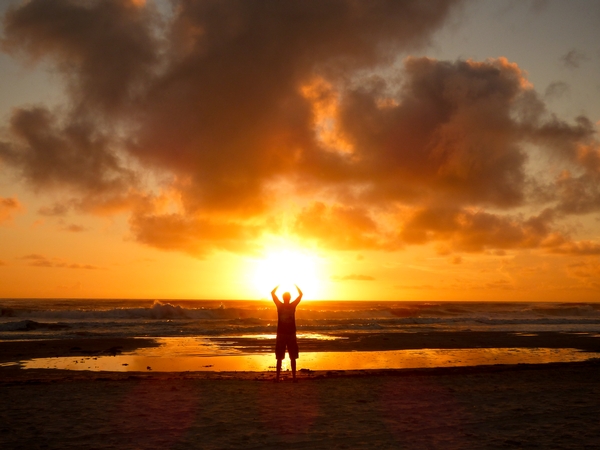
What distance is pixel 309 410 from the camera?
9602 mm

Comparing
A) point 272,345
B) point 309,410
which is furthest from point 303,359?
point 309,410

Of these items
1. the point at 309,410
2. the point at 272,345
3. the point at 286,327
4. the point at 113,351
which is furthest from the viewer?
the point at 272,345

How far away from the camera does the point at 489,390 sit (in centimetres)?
1181

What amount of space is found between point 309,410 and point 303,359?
9772mm

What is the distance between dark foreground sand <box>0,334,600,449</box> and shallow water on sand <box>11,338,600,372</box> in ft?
8.01

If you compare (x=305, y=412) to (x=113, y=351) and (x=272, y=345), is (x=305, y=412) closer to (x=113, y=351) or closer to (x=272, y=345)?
(x=113, y=351)

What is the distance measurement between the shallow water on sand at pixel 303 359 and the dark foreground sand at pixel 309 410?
2.44m

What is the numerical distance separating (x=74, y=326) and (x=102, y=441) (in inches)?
1528

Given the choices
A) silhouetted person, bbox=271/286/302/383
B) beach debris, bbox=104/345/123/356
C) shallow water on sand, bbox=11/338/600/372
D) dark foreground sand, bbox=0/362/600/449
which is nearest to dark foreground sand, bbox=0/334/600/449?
dark foreground sand, bbox=0/362/600/449

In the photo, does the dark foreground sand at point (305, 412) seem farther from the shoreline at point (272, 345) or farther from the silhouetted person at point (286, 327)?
the shoreline at point (272, 345)

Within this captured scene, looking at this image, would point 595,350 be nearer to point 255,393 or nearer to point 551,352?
point 551,352

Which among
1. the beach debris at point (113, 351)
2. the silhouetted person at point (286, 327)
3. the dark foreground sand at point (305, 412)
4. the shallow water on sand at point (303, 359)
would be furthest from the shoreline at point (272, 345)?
the silhouetted person at point (286, 327)

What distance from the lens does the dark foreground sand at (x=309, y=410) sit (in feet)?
24.9

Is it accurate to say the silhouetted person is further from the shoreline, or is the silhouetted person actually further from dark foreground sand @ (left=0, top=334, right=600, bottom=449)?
the shoreline
